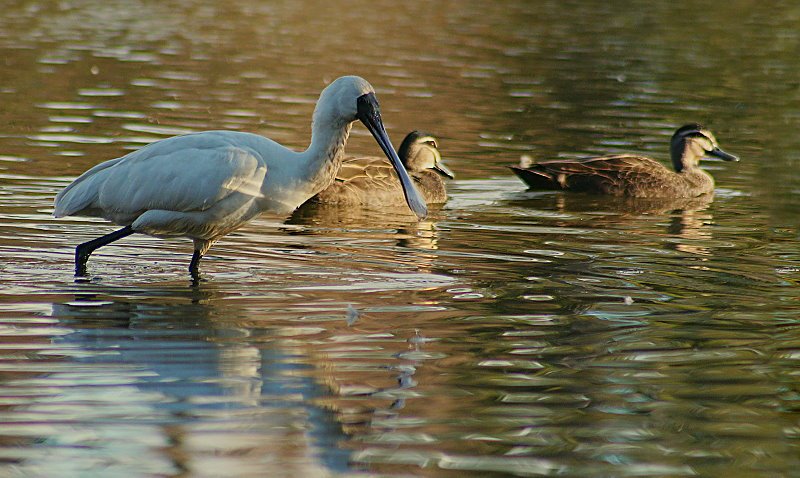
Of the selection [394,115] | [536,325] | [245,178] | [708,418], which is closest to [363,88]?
[245,178]

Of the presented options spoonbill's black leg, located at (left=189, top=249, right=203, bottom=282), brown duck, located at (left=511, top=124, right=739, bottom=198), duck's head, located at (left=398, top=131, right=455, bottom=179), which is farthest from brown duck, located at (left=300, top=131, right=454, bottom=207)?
spoonbill's black leg, located at (left=189, top=249, right=203, bottom=282)

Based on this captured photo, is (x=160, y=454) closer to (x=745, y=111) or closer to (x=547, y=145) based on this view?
(x=547, y=145)

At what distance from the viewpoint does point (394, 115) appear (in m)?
21.6

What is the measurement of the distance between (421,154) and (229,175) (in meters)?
6.74

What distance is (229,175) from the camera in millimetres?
9594

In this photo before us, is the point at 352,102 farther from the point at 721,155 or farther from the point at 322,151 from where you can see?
the point at 721,155

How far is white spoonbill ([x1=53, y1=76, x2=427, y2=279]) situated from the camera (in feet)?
31.7

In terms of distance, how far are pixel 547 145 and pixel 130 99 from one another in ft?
21.6

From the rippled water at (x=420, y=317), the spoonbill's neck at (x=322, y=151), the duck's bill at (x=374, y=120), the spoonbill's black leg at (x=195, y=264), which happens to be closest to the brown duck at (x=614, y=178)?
the rippled water at (x=420, y=317)

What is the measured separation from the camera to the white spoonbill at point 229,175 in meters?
9.65

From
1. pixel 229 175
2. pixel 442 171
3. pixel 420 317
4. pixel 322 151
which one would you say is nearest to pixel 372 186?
pixel 442 171

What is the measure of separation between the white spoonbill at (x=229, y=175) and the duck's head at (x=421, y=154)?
→ 588 centimetres

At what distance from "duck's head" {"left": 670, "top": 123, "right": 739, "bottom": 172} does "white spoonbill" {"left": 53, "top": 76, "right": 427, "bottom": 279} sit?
7.90 metres

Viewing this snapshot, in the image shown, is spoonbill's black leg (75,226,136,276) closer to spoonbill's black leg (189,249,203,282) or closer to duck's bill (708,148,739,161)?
spoonbill's black leg (189,249,203,282)
